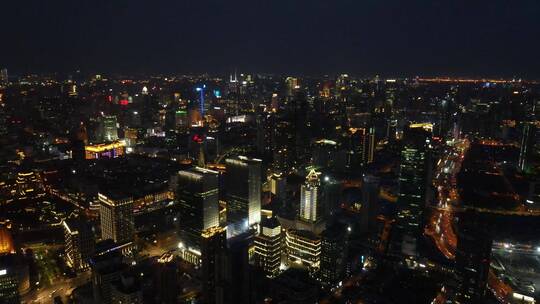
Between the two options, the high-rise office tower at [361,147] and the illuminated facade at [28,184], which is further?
the high-rise office tower at [361,147]

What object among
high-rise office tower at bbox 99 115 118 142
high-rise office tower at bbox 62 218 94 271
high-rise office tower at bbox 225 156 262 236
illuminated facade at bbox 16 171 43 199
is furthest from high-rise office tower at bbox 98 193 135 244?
high-rise office tower at bbox 99 115 118 142

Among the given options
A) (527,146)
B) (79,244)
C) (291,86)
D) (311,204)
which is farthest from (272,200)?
(291,86)

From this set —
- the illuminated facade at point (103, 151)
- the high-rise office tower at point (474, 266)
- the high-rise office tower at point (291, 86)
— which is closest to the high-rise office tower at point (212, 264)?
the high-rise office tower at point (474, 266)

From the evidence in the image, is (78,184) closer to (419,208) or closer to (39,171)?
(39,171)

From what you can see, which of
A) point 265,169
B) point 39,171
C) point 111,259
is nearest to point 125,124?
point 39,171

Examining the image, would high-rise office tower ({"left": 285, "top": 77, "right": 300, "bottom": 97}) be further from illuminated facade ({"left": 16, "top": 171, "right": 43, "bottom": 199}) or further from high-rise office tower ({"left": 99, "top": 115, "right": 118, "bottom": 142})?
illuminated facade ({"left": 16, "top": 171, "right": 43, "bottom": 199})

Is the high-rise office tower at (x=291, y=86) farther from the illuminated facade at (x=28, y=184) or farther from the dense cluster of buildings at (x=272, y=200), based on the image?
the illuminated facade at (x=28, y=184)
